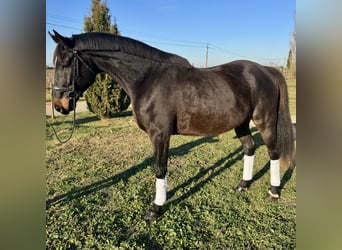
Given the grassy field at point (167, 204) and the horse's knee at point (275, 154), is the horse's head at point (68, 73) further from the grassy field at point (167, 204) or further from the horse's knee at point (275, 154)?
the horse's knee at point (275, 154)

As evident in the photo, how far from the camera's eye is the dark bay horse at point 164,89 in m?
2.71

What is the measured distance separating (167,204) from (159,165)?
0.64 metres

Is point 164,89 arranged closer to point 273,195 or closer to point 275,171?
point 275,171

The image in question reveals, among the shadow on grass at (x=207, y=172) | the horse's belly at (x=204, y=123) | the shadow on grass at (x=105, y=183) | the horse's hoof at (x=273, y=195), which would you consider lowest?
the shadow on grass at (x=105, y=183)

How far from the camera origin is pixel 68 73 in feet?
8.76

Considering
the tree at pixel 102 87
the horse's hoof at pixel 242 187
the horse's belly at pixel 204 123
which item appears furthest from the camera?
the tree at pixel 102 87

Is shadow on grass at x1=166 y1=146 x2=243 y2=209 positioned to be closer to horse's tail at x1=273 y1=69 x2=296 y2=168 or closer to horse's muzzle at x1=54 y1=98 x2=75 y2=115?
horse's tail at x1=273 y1=69 x2=296 y2=168

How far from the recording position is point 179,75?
9.78 feet

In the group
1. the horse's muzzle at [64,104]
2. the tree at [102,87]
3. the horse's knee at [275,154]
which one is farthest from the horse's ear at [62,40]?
the tree at [102,87]

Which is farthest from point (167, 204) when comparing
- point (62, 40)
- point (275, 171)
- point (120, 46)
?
point (62, 40)

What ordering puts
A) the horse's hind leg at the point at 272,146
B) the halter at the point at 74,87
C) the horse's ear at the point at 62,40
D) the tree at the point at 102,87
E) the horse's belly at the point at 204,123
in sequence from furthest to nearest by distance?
the tree at the point at 102,87 < the horse's hind leg at the point at 272,146 < the horse's belly at the point at 204,123 < the halter at the point at 74,87 < the horse's ear at the point at 62,40

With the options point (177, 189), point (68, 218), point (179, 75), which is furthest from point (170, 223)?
Result: point (179, 75)
